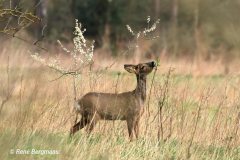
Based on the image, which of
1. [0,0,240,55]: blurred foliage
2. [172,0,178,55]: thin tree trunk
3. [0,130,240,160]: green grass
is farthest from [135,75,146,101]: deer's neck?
[172,0,178,55]: thin tree trunk

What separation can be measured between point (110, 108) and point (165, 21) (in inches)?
833

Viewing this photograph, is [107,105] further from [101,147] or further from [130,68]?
[101,147]

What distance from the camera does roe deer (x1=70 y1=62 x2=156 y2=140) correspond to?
7.23m

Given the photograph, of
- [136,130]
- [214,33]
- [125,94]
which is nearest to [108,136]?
[136,130]

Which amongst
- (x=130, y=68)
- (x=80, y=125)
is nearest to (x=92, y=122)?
(x=80, y=125)

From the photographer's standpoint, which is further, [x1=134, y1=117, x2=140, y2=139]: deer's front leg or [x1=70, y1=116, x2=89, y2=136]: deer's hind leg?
[x1=134, y1=117, x2=140, y2=139]: deer's front leg

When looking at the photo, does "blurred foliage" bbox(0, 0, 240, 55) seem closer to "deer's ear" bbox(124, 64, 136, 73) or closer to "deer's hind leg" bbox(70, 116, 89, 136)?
"deer's ear" bbox(124, 64, 136, 73)

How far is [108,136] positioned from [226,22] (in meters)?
17.1

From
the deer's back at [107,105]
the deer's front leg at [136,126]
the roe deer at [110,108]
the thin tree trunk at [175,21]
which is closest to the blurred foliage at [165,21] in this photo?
the thin tree trunk at [175,21]

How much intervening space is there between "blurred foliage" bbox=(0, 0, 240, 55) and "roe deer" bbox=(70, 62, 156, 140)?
14.1m

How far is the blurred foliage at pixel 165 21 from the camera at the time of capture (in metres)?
23.3

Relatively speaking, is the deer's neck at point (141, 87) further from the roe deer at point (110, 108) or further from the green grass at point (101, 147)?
the green grass at point (101, 147)

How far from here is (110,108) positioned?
741 cm

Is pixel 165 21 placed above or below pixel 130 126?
above
